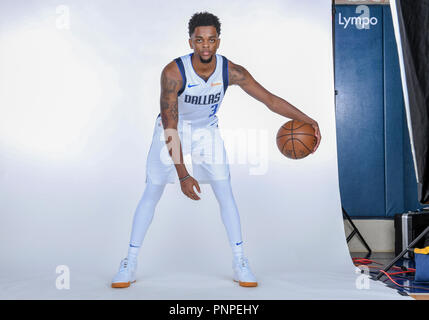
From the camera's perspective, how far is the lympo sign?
448 cm

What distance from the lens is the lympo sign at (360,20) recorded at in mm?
4484

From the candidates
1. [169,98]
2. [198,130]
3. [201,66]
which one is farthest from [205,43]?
[198,130]

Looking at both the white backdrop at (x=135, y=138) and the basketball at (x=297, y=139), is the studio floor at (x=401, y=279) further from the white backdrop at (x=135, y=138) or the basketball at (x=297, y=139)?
the basketball at (x=297, y=139)

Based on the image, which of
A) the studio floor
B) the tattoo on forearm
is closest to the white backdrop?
the studio floor

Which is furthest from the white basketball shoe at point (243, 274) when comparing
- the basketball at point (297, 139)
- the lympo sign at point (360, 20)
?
the lympo sign at point (360, 20)

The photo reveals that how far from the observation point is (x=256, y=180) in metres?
3.76

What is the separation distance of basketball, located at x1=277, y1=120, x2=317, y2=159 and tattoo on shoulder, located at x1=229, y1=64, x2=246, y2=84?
1.55 ft

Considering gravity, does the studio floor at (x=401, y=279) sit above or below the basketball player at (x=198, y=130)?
below

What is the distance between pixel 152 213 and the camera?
2936 millimetres

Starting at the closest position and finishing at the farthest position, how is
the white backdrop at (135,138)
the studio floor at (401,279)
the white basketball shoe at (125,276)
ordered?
the studio floor at (401,279)
the white basketball shoe at (125,276)
the white backdrop at (135,138)

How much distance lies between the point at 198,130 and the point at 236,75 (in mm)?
473

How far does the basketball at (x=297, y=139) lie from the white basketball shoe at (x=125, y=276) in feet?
4.27
